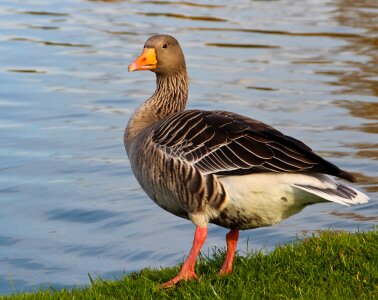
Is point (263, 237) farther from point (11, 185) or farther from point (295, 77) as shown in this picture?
point (295, 77)

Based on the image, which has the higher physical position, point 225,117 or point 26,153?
point 225,117

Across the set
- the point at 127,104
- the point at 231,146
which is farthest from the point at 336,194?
the point at 127,104

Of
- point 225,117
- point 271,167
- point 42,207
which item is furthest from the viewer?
point 42,207

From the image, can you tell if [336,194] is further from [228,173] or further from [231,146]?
[231,146]

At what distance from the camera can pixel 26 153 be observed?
15.6 meters

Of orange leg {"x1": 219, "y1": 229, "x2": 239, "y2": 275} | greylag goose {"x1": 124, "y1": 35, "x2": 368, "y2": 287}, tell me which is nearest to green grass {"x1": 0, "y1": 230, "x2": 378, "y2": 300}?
orange leg {"x1": 219, "y1": 229, "x2": 239, "y2": 275}

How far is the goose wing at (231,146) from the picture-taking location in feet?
26.2

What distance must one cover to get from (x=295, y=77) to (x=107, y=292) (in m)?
13.1

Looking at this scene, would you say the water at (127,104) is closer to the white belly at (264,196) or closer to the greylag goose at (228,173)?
the greylag goose at (228,173)

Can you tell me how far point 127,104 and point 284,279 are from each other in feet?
35.3

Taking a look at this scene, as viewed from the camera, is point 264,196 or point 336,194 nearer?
point 336,194

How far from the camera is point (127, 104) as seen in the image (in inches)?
731

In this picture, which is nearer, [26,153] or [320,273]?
Result: [320,273]

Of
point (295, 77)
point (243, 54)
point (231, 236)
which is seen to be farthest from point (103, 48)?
point (231, 236)
